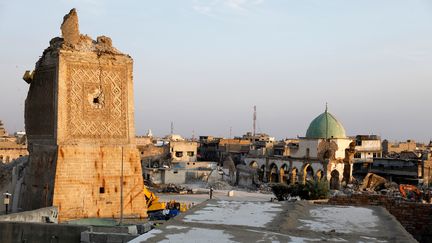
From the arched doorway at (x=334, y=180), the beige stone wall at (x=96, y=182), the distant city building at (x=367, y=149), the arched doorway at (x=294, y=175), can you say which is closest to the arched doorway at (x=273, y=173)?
the arched doorway at (x=294, y=175)

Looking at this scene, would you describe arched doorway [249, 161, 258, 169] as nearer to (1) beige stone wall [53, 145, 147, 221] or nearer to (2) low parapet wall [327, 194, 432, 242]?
(1) beige stone wall [53, 145, 147, 221]

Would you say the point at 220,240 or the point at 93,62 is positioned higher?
the point at 93,62

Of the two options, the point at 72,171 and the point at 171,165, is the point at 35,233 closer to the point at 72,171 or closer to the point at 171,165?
the point at 72,171

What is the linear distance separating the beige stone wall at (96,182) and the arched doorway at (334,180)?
2885 cm

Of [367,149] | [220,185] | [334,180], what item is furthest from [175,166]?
[367,149]

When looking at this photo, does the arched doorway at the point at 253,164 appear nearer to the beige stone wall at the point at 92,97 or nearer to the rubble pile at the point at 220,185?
the rubble pile at the point at 220,185

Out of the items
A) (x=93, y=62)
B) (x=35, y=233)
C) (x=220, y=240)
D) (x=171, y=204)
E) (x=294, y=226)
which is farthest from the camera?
(x=171, y=204)

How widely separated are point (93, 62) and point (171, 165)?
35454 mm

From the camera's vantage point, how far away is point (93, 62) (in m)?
16.0

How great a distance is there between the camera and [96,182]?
15.8m

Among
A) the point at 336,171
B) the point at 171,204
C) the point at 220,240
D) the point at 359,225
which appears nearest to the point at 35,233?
the point at 220,240

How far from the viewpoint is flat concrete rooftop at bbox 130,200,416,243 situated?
6055mm

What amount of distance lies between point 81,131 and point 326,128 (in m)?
33.0

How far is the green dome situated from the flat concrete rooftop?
36661mm
